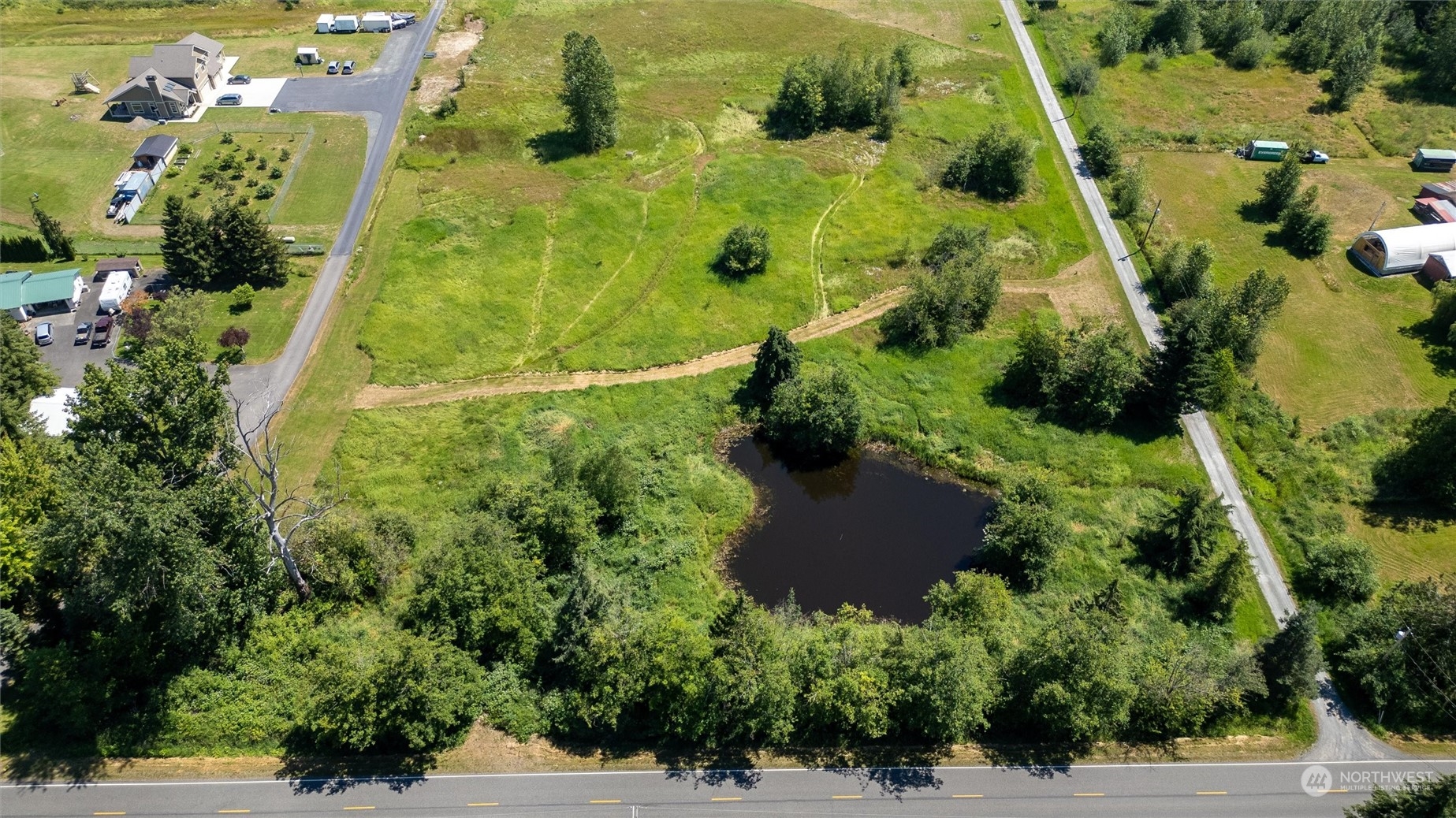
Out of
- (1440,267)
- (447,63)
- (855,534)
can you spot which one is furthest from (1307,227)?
(447,63)

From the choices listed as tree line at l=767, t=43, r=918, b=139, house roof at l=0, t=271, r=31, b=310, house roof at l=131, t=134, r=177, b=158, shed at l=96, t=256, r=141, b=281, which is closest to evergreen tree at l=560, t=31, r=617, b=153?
tree line at l=767, t=43, r=918, b=139

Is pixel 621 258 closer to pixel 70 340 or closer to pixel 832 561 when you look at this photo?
pixel 832 561

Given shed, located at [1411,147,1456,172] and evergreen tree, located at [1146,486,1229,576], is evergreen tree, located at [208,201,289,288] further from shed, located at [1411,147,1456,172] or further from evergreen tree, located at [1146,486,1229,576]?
shed, located at [1411,147,1456,172]

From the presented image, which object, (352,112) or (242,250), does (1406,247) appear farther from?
(352,112)

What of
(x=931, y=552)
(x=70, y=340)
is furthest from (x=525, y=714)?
(x=70, y=340)

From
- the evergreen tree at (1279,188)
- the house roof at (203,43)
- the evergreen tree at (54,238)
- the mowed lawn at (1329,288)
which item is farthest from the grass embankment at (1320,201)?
the house roof at (203,43)

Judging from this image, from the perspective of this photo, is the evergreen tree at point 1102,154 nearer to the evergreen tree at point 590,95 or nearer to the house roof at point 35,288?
the evergreen tree at point 590,95
